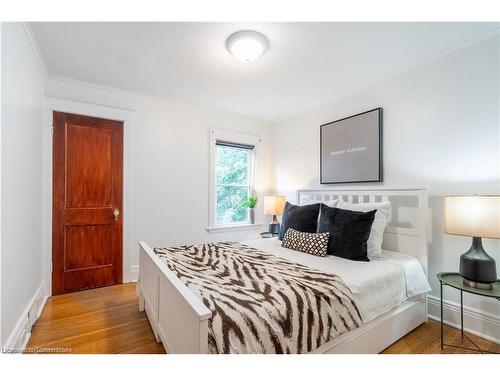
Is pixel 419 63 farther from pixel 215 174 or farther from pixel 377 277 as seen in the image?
pixel 215 174

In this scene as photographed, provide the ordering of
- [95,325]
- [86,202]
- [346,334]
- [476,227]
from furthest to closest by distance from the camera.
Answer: [86,202] → [95,325] → [476,227] → [346,334]

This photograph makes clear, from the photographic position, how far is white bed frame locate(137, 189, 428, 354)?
109 centimetres

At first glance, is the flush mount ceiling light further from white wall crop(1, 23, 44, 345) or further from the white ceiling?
white wall crop(1, 23, 44, 345)

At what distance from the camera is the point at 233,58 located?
228cm

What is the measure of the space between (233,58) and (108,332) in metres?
2.58

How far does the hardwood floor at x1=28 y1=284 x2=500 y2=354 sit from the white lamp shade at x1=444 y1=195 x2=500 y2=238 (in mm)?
875

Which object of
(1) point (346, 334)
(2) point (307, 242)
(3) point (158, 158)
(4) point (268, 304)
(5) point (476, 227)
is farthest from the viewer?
(3) point (158, 158)

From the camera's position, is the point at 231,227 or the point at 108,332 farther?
the point at 231,227

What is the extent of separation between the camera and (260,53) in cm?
208

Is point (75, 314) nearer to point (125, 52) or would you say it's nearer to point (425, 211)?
point (125, 52)

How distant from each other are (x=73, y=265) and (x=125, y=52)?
2365 millimetres

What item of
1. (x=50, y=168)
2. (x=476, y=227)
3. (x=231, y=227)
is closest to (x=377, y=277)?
(x=476, y=227)
